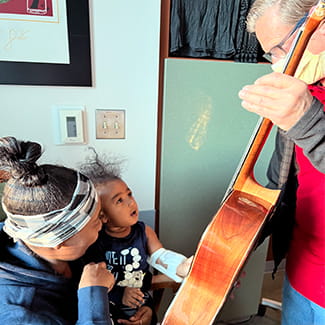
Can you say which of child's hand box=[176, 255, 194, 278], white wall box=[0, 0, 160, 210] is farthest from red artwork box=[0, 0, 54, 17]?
child's hand box=[176, 255, 194, 278]

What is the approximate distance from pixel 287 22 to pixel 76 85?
71 centimetres

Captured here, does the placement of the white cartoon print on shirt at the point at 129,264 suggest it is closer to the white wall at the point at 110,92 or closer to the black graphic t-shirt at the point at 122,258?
the black graphic t-shirt at the point at 122,258

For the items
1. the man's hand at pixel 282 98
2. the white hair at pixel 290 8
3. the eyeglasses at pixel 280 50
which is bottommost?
the man's hand at pixel 282 98

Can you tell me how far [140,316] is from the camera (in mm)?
913

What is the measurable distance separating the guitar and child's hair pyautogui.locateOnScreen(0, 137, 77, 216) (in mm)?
332

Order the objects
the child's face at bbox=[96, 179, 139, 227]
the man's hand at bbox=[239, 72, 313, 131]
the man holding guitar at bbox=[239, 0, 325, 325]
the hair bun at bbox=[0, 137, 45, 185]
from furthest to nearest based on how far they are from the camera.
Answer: the child's face at bbox=[96, 179, 139, 227] → the man holding guitar at bbox=[239, 0, 325, 325] → the hair bun at bbox=[0, 137, 45, 185] → the man's hand at bbox=[239, 72, 313, 131]

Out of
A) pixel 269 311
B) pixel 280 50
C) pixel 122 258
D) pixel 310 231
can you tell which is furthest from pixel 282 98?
pixel 269 311

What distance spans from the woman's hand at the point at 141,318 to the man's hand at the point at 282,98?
763 mm

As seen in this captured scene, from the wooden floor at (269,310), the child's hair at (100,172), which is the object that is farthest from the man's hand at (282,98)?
the wooden floor at (269,310)

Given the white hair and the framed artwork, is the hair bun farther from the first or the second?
the white hair

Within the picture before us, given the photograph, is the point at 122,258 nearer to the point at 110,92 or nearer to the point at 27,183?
the point at 27,183

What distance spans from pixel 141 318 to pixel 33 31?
1.01m

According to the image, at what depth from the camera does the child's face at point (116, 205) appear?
2.81ft

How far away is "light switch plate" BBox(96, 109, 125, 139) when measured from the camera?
3.56 ft
